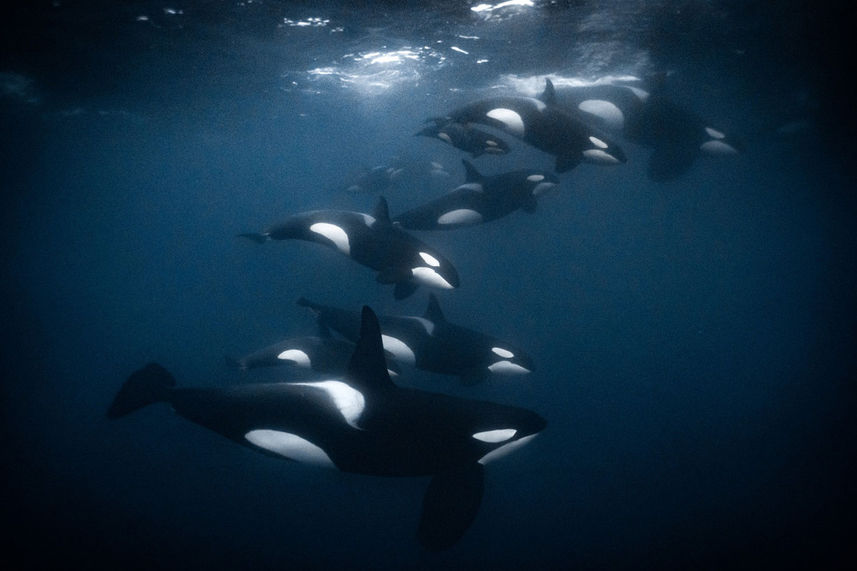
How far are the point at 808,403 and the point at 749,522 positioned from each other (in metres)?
8.97

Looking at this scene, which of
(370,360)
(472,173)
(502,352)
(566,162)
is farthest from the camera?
(472,173)

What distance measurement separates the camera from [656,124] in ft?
33.9

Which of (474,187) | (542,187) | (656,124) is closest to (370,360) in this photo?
(474,187)

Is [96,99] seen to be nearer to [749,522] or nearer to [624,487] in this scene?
[624,487]

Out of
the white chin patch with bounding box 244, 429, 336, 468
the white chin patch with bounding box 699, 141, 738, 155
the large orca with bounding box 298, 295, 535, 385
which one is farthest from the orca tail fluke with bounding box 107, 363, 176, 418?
the white chin patch with bounding box 699, 141, 738, 155

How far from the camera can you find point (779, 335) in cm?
2888

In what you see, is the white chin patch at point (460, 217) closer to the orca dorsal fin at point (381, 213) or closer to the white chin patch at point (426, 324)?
the orca dorsal fin at point (381, 213)

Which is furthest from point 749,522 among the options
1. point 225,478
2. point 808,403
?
point 225,478

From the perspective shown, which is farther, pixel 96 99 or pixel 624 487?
pixel 96 99

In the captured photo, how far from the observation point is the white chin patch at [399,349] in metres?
8.15

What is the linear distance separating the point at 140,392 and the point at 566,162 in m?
7.07

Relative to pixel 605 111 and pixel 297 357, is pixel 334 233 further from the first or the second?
pixel 605 111

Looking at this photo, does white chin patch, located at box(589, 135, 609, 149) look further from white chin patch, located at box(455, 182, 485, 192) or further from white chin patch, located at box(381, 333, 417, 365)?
white chin patch, located at box(381, 333, 417, 365)

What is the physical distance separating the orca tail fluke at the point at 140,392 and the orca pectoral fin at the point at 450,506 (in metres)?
3.42
